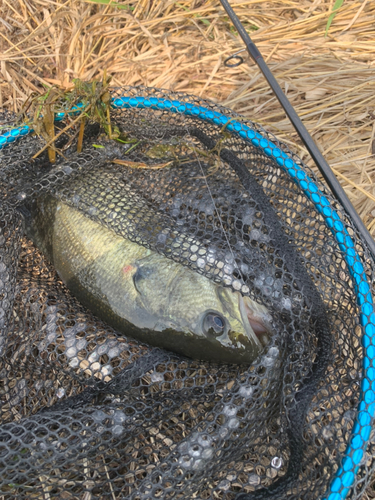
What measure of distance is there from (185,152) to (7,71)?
1.90 m

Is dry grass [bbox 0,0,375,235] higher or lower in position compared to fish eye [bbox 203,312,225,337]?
higher

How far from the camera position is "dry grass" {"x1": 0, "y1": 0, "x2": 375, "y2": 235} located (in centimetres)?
274

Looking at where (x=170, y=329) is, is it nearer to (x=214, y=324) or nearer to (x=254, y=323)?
(x=214, y=324)

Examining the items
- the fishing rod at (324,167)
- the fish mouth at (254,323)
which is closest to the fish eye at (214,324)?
the fish mouth at (254,323)

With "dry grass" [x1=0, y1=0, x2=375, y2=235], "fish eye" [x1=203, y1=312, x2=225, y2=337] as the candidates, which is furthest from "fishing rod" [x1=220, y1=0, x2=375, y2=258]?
"fish eye" [x1=203, y1=312, x2=225, y2=337]

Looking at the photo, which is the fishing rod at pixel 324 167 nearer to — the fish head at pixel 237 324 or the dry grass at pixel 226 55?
the dry grass at pixel 226 55

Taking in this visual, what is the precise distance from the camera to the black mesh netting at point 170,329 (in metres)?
1.68

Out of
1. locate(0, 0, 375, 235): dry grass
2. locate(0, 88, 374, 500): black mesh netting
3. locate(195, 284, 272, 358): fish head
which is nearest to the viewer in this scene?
locate(0, 88, 374, 500): black mesh netting

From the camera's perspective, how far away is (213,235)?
6.50 feet

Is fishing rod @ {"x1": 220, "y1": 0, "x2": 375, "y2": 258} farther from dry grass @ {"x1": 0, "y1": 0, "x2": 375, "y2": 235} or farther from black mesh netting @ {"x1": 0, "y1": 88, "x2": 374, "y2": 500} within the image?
dry grass @ {"x1": 0, "y1": 0, "x2": 375, "y2": 235}

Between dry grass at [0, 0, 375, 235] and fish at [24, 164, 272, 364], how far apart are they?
134 centimetres

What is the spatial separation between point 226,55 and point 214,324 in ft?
7.42

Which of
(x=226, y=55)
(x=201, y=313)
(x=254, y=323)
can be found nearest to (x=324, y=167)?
(x=254, y=323)

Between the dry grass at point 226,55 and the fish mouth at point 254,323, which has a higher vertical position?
the dry grass at point 226,55
